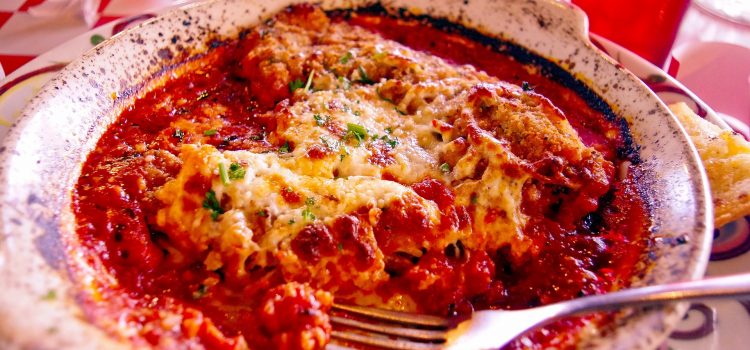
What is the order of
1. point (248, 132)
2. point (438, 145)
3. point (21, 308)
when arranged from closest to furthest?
point (21, 308) < point (438, 145) < point (248, 132)

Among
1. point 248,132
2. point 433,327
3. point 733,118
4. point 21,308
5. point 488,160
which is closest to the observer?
point 21,308

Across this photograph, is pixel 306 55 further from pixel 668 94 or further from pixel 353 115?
pixel 668 94

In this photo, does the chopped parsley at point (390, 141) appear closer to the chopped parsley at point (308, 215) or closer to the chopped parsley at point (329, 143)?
the chopped parsley at point (329, 143)

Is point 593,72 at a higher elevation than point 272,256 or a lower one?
higher

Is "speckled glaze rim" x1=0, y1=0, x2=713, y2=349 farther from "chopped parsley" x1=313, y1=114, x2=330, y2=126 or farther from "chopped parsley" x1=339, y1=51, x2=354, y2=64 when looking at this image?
"chopped parsley" x1=313, y1=114, x2=330, y2=126

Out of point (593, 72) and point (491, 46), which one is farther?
point (491, 46)

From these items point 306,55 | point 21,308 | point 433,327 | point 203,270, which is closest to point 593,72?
point 306,55

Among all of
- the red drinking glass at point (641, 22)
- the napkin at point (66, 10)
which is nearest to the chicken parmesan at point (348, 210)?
the red drinking glass at point (641, 22)
